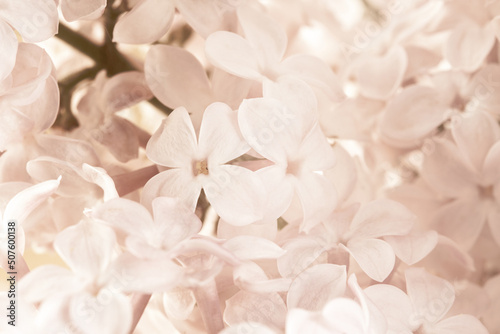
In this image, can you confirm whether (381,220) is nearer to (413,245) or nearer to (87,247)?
(413,245)

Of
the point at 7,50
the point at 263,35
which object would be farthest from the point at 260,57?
the point at 7,50

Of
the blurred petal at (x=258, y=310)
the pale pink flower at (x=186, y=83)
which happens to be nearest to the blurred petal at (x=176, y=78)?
the pale pink flower at (x=186, y=83)

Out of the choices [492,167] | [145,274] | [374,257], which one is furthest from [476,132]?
[145,274]

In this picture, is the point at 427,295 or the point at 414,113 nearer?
the point at 427,295

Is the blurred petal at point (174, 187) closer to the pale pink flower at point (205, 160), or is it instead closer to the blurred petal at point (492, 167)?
the pale pink flower at point (205, 160)

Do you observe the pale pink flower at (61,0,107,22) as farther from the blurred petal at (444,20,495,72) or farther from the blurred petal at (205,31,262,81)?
the blurred petal at (444,20,495,72)

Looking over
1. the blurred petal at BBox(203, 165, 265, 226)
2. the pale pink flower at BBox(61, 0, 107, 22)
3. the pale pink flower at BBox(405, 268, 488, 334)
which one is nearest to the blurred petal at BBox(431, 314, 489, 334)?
the pale pink flower at BBox(405, 268, 488, 334)
